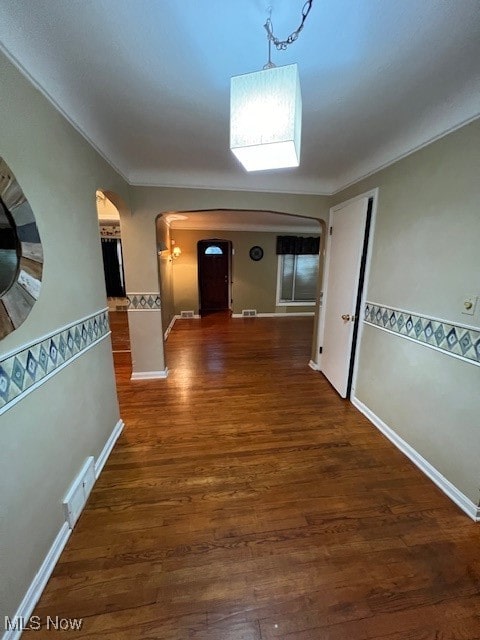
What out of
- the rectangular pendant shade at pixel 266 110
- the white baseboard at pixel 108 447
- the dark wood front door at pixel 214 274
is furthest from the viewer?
the dark wood front door at pixel 214 274

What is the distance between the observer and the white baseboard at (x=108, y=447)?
1.71m

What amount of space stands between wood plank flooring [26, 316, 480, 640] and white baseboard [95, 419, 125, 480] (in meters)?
0.05

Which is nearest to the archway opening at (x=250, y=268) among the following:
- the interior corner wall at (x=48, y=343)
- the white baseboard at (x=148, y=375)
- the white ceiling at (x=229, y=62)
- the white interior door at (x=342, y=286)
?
the white baseboard at (x=148, y=375)

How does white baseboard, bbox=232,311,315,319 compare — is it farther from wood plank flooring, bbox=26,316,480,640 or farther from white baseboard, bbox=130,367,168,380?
wood plank flooring, bbox=26,316,480,640

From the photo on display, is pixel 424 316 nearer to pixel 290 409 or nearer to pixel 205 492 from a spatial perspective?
pixel 290 409

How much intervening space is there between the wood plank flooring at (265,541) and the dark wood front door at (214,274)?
458 cm

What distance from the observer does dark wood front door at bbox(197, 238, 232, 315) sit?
633 cm

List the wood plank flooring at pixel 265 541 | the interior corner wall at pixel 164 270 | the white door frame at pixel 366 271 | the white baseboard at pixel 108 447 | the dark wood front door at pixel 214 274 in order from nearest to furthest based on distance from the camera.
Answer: the wood plank flooring at pixel 265 541
the white baseboard at pixel 108 447
the white door frame at pixel 366 271
the interior corner wall at pixel 164 270
the dark wood front door at pixel 214 274

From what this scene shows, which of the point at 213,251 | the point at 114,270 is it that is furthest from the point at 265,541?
the point at 114,270

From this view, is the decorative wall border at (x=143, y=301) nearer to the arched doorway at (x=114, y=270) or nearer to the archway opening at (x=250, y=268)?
the arched doorway at (x=114, y=270)

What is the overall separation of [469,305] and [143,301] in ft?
9.36

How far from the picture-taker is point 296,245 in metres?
6.30

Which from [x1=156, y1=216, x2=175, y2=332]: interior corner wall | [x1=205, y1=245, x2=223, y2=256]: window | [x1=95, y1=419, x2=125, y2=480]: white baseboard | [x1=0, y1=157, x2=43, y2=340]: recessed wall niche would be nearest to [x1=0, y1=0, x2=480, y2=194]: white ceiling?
[x1=0, y1=157, x2=43, y2=340]: recessed wall niche

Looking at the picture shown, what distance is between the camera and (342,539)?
52.0 inches
